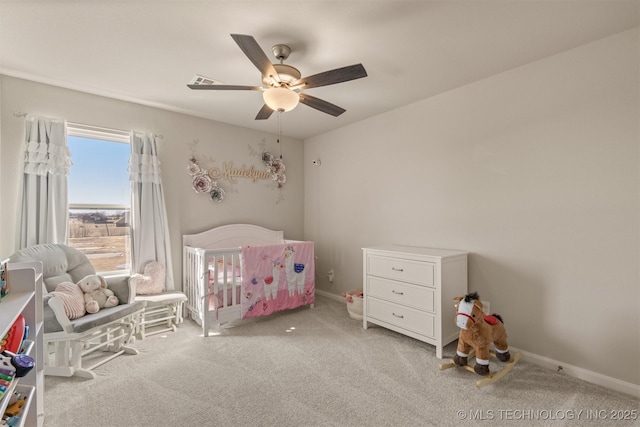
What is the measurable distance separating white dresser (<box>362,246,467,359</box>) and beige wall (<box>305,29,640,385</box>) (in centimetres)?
36

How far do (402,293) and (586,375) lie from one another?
52.9 inches

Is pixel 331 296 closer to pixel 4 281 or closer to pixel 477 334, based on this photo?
pixel 477 334

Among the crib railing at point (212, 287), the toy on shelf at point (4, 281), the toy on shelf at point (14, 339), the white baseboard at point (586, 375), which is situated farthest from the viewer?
the crib railing at point (212, 287)

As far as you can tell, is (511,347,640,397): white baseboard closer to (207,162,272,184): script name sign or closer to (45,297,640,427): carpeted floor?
(45,297,640,427): carpeted floor

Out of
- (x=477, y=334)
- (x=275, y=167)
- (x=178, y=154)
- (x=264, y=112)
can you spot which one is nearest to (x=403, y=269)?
(x=477, y=334)

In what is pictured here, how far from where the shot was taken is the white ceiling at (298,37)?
66.9 inches

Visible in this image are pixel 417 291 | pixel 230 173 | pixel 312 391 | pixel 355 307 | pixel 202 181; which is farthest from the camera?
pixel 230 173

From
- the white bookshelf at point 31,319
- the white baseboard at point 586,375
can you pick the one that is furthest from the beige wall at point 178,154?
the white baseboard at point 586,375

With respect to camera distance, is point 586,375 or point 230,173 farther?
point 230,173

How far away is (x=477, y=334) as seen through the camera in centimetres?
206

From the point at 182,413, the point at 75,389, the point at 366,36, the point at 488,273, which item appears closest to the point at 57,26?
the point at 366,36

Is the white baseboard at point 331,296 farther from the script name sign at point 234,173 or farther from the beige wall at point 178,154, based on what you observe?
the script name sign at point 234,173

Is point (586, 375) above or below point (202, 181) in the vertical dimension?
below

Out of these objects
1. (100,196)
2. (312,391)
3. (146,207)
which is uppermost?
(100,196)
